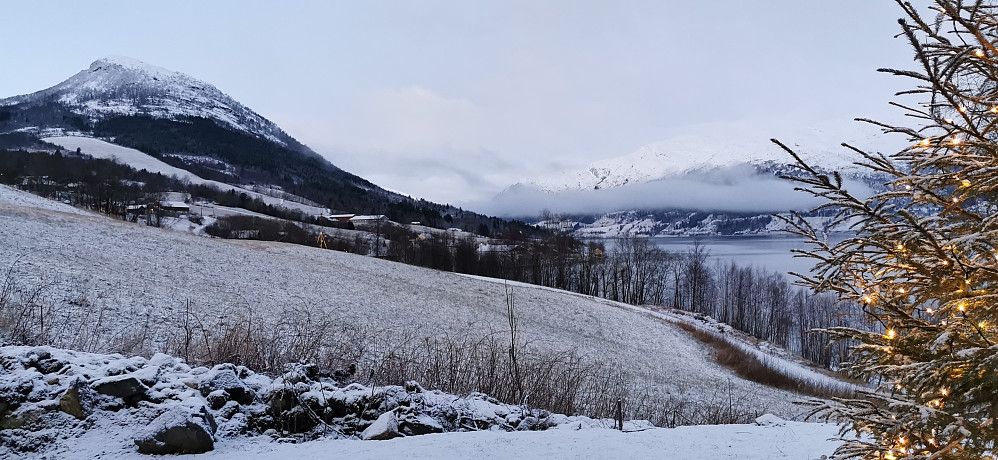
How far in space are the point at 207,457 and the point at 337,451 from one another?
994 millimetres

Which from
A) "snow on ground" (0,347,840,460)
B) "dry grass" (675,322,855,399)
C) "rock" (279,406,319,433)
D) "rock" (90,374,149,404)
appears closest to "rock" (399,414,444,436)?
"snow on ground" (0,347,840,460)

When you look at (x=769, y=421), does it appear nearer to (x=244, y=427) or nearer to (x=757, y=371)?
(x=244, y=427)

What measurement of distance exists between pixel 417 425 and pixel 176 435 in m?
2.08

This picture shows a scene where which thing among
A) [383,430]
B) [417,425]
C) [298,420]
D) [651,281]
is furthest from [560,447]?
[651,281]

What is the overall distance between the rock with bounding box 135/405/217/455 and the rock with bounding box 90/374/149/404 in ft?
1.85

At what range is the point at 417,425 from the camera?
16.3ft

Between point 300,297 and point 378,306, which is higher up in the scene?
point 300,297

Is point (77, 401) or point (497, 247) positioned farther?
point (497, 247)

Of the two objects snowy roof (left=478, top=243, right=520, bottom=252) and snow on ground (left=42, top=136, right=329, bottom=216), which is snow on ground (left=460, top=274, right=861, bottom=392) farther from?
snow on ground (left=42, top=136, right=329, bottom=216)

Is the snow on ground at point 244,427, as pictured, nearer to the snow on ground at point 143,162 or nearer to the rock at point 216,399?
the rock at point 216,399

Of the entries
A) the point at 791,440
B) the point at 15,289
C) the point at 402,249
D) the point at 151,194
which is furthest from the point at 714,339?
the point at 151,194

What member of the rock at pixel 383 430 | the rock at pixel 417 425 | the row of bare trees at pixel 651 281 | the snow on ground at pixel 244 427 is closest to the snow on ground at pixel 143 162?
the row of bare trees at pixel 651 281

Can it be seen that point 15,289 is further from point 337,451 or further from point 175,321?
point 337,451

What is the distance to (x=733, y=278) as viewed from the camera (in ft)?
195
